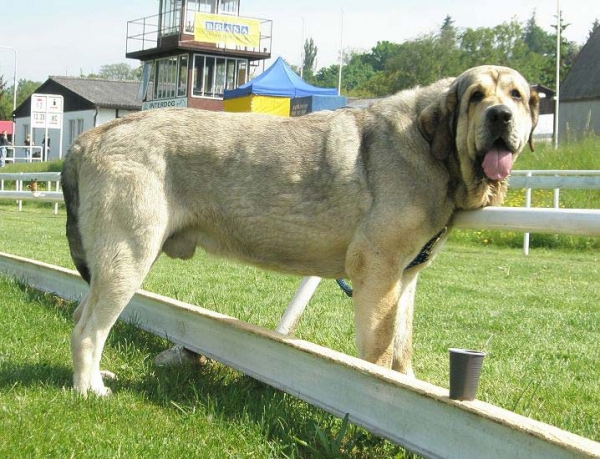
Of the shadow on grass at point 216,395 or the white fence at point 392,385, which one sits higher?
the white fence at point 392,385

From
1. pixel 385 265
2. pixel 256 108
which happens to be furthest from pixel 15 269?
pixel 256 108

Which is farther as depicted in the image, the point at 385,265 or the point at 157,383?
the point at 157,383

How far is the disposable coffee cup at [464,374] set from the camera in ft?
10.8

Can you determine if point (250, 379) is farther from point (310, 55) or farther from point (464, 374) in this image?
point (310, 55)

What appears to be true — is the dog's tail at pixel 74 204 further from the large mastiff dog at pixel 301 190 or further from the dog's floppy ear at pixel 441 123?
the dog's floppy ear at pixel 441 123

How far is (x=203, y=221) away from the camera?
4949 millimetres

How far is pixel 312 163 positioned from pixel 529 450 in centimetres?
228

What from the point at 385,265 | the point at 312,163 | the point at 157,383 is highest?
the point at 312,163

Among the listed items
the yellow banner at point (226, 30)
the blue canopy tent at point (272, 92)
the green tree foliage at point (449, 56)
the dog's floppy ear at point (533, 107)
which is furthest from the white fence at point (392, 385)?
the green tree foliage at point (449, 56)

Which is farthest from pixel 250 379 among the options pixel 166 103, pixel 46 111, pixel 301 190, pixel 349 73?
pixel 349 73

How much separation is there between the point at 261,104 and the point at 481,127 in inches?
982

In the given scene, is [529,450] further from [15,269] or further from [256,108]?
[256,108]

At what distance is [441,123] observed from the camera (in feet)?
15.1

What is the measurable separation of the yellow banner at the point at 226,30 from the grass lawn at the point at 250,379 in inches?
1422
